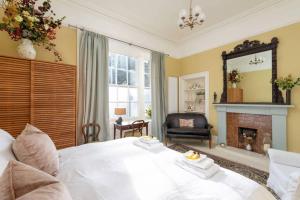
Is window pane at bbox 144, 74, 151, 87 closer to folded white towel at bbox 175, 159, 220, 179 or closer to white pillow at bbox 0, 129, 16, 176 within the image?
folded white towel at bbox 175, 159, 220, 179

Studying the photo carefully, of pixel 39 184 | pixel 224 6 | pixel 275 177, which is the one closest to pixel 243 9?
pixel 224 6

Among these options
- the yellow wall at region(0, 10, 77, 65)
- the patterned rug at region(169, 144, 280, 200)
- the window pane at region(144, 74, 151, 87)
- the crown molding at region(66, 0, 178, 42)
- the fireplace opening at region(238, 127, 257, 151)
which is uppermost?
the crown molding at region(66, 0, 178, 42)

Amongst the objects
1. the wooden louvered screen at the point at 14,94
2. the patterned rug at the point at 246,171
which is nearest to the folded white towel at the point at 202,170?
the patterned rug at the point at 246,171

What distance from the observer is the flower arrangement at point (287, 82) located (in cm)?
285

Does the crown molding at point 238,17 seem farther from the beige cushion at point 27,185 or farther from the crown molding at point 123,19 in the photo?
the beige cushion at point 27,185

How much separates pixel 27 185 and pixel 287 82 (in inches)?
152

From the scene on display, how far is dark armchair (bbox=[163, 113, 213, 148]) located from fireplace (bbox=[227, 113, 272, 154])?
546mm

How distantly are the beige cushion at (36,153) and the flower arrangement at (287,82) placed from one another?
3776 mm

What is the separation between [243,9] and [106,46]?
121 inches

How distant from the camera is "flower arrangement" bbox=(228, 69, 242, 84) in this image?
376 centimetres

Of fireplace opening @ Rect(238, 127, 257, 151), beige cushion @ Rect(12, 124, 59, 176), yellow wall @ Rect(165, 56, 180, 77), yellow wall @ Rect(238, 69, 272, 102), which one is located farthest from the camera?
yellow wall @ Rect(165, 56, 180, 77)

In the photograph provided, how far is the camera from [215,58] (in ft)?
→ 13.7

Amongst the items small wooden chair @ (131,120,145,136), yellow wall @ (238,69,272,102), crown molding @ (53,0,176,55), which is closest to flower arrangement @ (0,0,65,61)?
crown molding @ (53,0,176,55)

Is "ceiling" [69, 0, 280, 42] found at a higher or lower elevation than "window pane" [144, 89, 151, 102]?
higher
